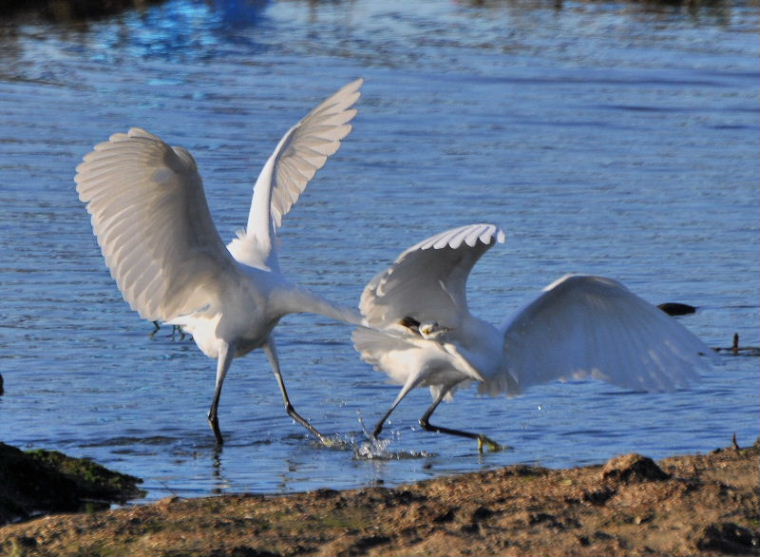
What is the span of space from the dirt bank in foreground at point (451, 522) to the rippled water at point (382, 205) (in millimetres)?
1526

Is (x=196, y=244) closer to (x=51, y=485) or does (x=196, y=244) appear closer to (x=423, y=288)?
(x=423, y=288)

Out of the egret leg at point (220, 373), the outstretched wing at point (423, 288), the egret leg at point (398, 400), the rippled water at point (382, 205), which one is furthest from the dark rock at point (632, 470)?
the egret leg at point (220, 373)

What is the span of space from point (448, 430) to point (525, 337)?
0.76m

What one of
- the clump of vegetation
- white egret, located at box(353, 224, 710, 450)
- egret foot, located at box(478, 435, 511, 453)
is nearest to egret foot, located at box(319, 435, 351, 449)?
white egret, located at box(353, 224, 710, 450)

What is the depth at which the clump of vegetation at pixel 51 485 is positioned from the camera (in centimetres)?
682

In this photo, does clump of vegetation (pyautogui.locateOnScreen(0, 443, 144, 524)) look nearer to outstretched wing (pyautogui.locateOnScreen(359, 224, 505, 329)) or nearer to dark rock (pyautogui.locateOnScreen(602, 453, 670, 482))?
outstretched wing (pyautogui.locateOnScreen(359, 224, 505, 329))

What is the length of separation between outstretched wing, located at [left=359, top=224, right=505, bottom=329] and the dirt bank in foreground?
Result: 1695mm

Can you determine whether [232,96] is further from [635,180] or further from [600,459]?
[600,459]

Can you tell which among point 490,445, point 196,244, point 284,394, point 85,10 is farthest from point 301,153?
point 85,10

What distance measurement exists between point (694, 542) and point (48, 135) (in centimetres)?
1369

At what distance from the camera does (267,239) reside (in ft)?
31.4

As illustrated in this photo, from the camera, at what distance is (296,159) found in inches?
400

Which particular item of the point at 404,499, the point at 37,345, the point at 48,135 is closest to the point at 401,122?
the point at 48,135

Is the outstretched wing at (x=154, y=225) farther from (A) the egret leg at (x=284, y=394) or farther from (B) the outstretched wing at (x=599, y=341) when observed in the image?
(B) the outstretched wing at (x=599, y=341)
